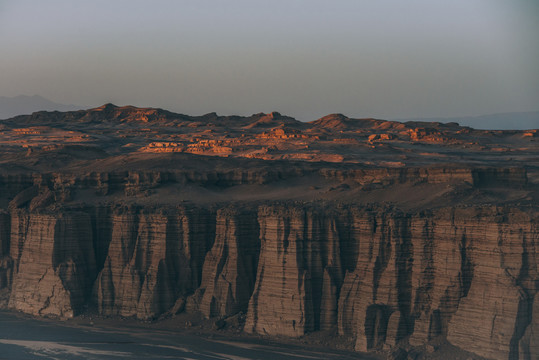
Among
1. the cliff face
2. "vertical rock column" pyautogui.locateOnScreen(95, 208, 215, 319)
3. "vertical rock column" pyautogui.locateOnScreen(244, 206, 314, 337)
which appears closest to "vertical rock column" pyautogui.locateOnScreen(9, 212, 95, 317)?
the cliff face

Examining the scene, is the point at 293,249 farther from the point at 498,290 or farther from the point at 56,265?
the point at 56,265

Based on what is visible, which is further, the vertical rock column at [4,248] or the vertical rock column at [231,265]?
the vertical rock column at [4,248]

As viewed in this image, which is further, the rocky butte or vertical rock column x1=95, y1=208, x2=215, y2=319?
vertical rock column x1=95, y1=208, x2=215, y2=319

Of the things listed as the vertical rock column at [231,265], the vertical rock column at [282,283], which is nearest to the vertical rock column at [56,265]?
the vertical rock column at [231,265]

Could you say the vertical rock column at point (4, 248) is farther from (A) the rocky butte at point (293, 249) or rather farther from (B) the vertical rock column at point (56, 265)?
(B) the vertical rock column at point (56, 265)

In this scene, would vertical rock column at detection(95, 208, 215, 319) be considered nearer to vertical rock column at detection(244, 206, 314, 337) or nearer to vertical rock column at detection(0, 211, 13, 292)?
vertical rock column at detection(244, 206, 314, 337)

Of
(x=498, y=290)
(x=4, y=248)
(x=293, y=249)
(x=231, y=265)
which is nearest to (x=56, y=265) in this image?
(x=4, y=248)
